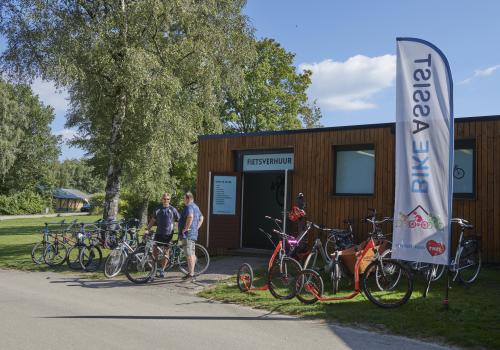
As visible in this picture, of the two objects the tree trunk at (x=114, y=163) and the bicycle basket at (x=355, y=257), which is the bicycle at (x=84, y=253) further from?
the bicycle basket at (x=355, y=257)

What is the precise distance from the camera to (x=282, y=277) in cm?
914

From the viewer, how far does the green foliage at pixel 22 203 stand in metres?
55.5

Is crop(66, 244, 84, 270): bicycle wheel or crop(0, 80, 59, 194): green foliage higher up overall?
crop(0, 80, 59, 194): green foliage

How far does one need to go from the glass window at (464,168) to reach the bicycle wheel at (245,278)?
5161mm

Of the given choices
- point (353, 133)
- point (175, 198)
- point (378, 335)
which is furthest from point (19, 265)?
point (175, 198)

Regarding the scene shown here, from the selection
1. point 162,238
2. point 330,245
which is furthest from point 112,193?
point 330,245

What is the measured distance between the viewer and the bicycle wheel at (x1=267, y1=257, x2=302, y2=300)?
8.91 m

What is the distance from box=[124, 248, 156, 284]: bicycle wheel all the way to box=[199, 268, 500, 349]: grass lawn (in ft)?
5.55

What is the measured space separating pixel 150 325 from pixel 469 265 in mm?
6123

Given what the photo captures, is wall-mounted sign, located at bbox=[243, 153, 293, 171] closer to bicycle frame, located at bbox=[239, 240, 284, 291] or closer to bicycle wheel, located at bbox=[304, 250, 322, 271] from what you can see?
bicycle wheel, located at bbox=[304, 250, 322, 271]

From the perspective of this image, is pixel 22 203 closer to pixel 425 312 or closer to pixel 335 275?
pixel 335 275

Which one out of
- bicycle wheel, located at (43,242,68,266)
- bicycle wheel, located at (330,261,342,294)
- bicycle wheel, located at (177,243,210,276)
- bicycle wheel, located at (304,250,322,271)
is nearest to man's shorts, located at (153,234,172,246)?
bicycle wheel, located at (177,243,210,276)

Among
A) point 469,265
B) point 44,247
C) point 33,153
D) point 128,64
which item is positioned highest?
point 33,153

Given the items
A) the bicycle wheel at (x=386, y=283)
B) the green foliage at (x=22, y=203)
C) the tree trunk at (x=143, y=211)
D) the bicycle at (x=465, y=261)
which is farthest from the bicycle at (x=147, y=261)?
the green foliage at (x=22, y=203)
